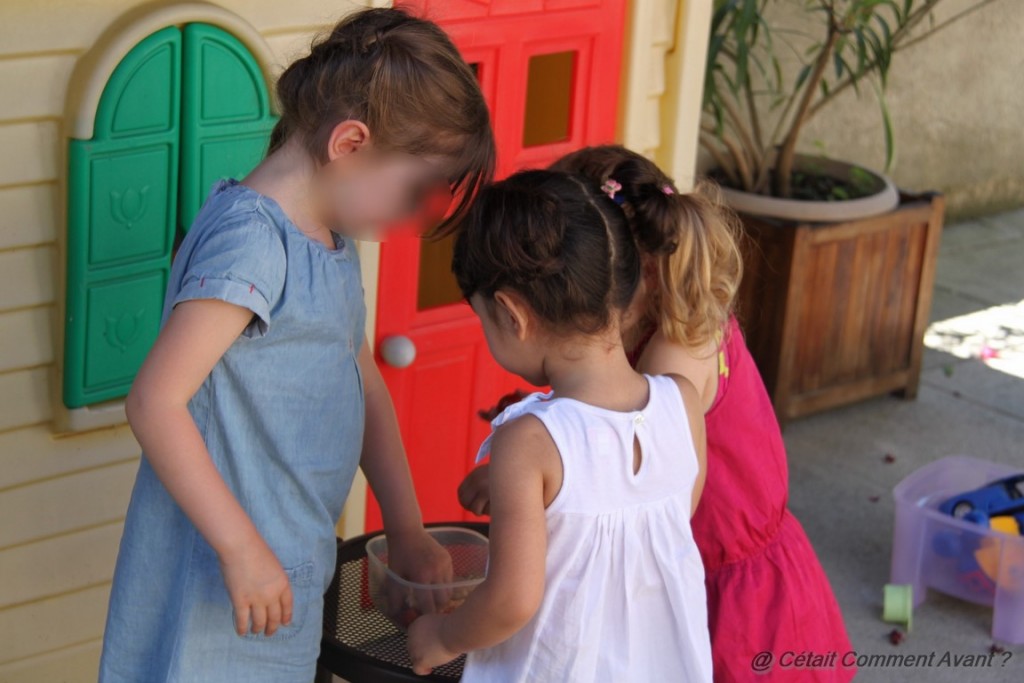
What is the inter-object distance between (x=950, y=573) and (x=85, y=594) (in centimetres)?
226

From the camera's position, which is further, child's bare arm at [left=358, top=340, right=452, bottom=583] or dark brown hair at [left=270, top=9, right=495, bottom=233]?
child's bare arm at [left=358, top=340, right=452, bottom=583]

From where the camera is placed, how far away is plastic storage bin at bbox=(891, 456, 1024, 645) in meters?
3.46

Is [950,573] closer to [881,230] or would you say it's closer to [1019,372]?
[881,230]

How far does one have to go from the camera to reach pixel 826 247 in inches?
179

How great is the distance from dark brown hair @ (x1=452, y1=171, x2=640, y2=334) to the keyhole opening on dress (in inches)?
6.6

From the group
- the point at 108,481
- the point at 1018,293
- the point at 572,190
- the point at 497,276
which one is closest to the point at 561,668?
the point at 497,276

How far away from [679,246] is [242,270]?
2.41 feet

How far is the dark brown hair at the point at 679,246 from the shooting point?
6.84 ft

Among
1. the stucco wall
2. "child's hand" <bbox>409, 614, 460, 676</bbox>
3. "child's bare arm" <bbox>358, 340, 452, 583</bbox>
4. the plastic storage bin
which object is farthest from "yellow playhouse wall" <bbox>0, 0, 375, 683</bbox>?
the stucco wall

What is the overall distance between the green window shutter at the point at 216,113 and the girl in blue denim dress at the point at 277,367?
1.95 ft

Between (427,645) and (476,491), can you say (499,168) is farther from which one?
(427,645)

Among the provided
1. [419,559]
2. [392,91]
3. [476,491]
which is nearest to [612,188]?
[392,91]

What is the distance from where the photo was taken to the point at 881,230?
4.68m

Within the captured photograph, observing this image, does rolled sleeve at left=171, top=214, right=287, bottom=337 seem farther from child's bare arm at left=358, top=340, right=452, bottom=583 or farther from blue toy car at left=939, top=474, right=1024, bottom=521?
blue toy car at left=939, top=474, right=1024, bottom=521
